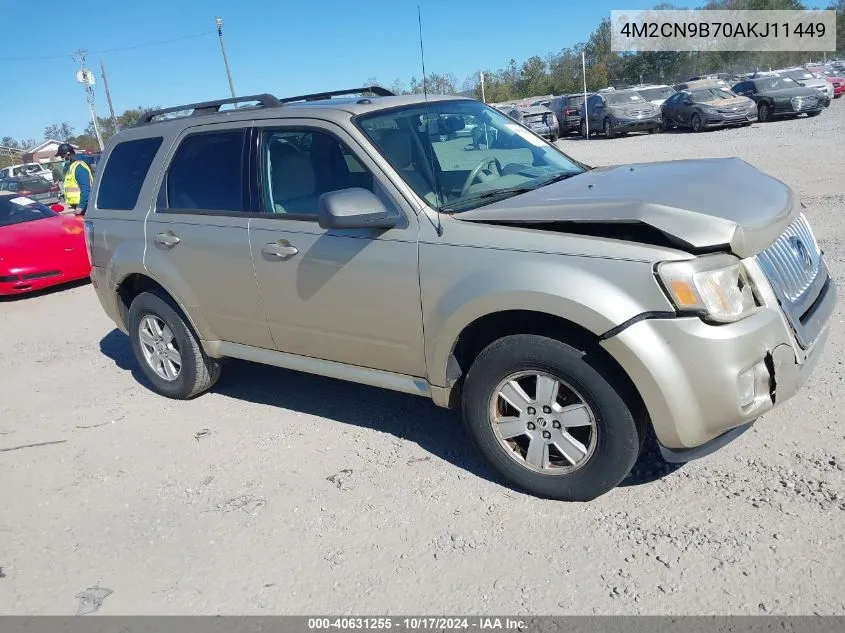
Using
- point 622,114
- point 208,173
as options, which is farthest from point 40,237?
point 622,114

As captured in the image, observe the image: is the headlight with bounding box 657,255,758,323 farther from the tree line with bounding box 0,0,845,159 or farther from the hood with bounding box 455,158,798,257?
the tree line with bounding box 0,0,845,159

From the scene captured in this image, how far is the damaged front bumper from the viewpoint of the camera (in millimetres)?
2916

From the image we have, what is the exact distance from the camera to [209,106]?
194 inches

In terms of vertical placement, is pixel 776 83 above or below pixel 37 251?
above

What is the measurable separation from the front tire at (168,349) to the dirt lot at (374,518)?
7.0 inches

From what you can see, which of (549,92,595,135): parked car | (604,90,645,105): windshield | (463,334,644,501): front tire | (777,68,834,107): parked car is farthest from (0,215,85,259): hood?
(777,68,834,107): parked car

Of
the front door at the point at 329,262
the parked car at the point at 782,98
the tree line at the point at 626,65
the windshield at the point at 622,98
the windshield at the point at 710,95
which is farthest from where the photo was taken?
the tree line at the point at 626,65

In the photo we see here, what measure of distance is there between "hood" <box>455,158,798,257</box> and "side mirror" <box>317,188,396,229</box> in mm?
418

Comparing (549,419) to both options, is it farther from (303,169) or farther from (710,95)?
(710,95)

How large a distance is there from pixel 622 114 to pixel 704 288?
76.7 feet

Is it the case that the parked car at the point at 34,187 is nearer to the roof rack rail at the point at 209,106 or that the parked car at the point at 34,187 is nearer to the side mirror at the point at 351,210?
the roof rack rail at the point at 209,106

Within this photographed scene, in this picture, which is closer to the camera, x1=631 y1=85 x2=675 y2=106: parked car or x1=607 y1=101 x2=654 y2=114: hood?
x1=607 y1=101 x2=654 y2=114: hood

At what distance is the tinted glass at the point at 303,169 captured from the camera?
4074 millimetres
